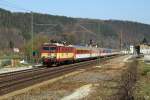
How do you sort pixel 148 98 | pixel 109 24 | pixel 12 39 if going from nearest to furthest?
1. pixel 148 98
2. pixel 12 39
3. pixel 109 24

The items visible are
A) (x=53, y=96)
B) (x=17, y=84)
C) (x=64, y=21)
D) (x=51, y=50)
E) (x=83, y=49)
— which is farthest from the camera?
(x=64, y=21)

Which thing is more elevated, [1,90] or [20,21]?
[20,21]

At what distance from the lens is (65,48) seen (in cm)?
6262

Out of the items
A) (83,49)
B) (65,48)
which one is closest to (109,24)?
(83,49)

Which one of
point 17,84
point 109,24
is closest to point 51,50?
point 17,84

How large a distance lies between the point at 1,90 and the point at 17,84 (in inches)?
167

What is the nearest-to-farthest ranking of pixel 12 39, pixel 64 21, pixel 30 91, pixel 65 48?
pixel 30 91 → pixel 65 48 → pixel 64 21 → pixel 12 39

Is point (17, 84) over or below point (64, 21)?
below

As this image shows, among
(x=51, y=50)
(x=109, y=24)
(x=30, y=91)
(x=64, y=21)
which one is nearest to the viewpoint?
(x=30, y=91)

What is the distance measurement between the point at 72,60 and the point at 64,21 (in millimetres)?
97408

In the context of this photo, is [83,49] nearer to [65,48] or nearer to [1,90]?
[65,48]

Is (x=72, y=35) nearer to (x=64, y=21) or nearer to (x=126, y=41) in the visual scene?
(x=64, y=21)

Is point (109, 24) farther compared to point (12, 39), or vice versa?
point (109, 24)

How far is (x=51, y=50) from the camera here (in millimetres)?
58500
